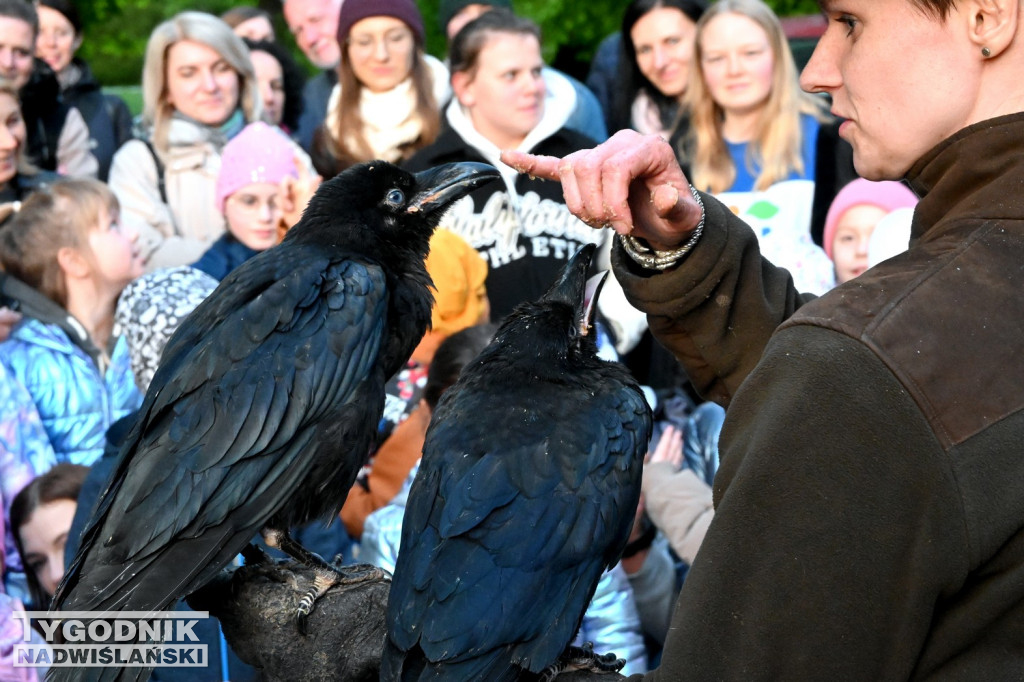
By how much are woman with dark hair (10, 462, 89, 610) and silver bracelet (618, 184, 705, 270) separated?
249cm

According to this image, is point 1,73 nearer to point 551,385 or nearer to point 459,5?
point 459,5

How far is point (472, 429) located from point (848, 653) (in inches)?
34.6

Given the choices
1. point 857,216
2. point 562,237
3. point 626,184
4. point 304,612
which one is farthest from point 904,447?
point 857,216

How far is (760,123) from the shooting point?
514 cm

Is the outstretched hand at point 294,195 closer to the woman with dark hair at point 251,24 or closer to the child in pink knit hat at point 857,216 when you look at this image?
the woman with dark hair at point 251,24

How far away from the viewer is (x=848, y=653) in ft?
4.44

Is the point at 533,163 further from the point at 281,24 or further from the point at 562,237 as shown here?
the point at 281,24

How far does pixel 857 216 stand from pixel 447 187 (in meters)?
2.64

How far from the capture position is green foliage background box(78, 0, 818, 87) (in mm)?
11172

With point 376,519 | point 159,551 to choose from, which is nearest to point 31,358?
point 376,519

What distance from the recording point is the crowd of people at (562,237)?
4.55 feet

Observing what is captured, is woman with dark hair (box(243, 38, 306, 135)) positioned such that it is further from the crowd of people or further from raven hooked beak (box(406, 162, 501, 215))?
raven hooked beak (box(406, 162, 501, 215))

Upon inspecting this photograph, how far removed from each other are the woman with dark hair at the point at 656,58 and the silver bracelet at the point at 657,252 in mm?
3742

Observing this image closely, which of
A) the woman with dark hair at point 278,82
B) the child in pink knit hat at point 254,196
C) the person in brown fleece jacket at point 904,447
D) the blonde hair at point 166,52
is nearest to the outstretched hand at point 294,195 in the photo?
the child in pink knit hat at point 254,196
